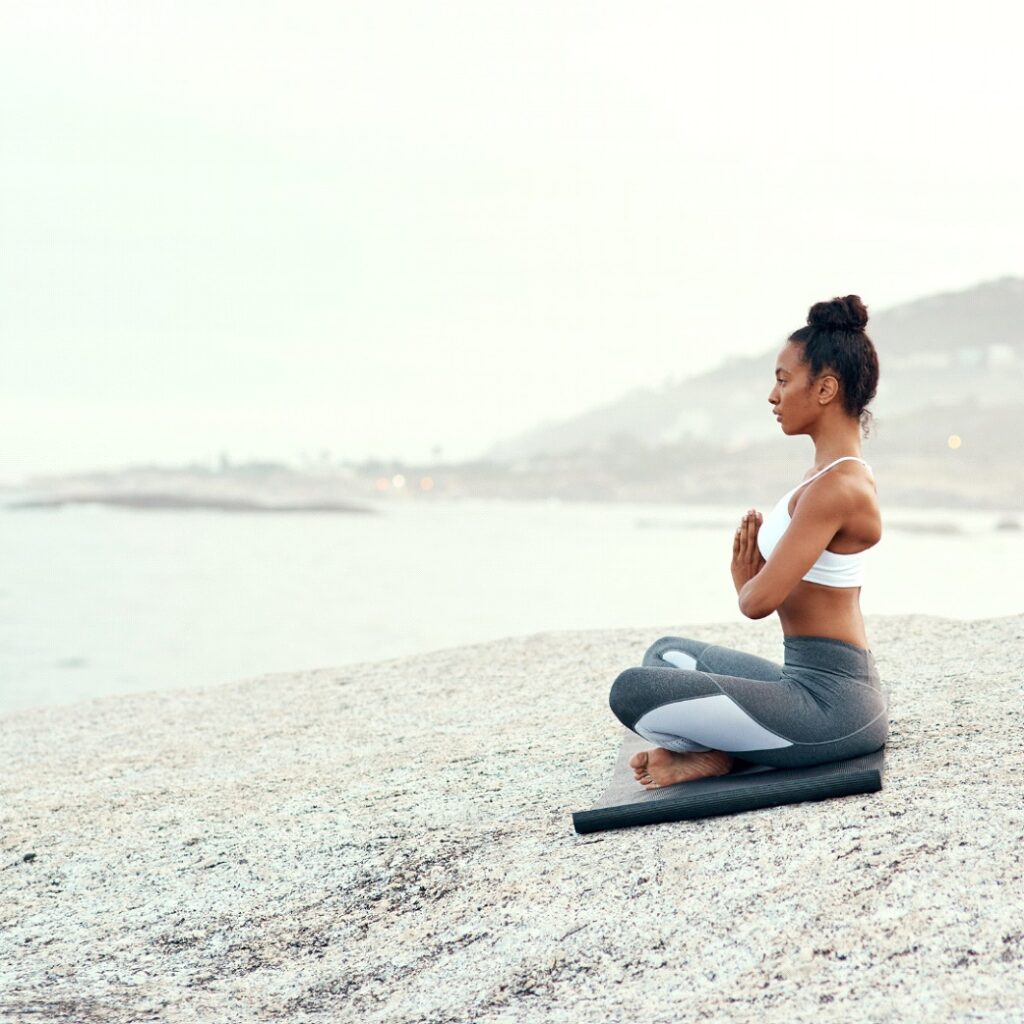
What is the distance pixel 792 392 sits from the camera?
14.1 feet

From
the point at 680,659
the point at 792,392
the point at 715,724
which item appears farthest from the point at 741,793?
the point at 792,392

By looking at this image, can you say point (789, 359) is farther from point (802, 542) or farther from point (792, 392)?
point (802, 542)

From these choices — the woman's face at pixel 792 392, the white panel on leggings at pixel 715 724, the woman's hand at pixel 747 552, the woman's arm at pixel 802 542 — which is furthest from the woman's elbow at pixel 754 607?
the woman's face at pixel 792 392

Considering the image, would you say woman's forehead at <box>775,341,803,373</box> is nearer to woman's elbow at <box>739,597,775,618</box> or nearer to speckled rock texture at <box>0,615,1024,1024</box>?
woman's elbow at <box>739,597,775,618</box>

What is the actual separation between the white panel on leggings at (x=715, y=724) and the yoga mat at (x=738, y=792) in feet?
0.45

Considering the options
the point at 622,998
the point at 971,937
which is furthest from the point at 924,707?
the point at 622,998

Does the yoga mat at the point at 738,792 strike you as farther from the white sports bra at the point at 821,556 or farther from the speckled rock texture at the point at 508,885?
the white sports bra at the point at 821,556

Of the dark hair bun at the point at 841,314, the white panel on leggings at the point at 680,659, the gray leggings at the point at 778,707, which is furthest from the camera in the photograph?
the white panel on leggings at the point at 680,659

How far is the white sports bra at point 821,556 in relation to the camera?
427 cm

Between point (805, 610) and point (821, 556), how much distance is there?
0.75 feet

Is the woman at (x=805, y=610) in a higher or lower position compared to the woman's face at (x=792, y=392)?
lower

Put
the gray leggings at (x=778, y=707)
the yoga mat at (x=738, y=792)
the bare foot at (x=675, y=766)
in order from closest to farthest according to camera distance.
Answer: the yoga mat at (x=738, y=792), the gray leggings at (x=778, y=707), the bare foot at (x=675, y=766)

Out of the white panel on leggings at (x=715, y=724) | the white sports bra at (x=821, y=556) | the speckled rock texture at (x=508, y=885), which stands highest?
the white sports bra at (x=821, y=556)

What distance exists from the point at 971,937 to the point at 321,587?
1671 inches
